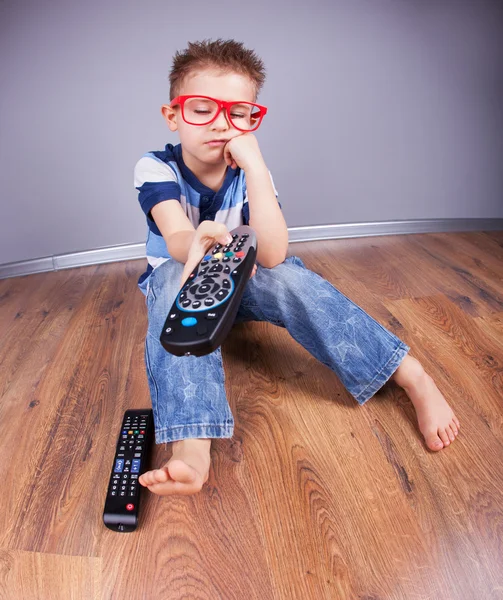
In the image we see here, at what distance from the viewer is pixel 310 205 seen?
5.42ft

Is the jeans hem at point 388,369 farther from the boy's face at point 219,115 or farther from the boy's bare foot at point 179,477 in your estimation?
the boy's face at point 219,115

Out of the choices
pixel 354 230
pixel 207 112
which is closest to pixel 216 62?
pixel 207 112

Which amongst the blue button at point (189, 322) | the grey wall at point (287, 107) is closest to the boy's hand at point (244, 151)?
the blue button at point (189, 322)

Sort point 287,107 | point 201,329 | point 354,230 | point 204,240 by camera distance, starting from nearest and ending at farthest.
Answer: point 201,329
point 204,240
point 287,107
point 354,230

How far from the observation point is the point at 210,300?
60 cm

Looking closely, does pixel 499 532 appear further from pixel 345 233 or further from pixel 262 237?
pixel 345 233

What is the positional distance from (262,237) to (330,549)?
434 millimetres

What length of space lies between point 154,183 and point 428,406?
547mm

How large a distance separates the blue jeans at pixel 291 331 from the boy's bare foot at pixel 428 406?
0.09 ft

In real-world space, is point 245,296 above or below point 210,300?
below

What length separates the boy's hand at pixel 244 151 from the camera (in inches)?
30.4

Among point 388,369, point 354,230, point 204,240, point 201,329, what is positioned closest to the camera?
point 201,329

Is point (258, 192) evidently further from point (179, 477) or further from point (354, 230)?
point (354, 230)

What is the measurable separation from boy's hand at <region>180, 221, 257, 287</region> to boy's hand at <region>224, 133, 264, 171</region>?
14 centimetres
